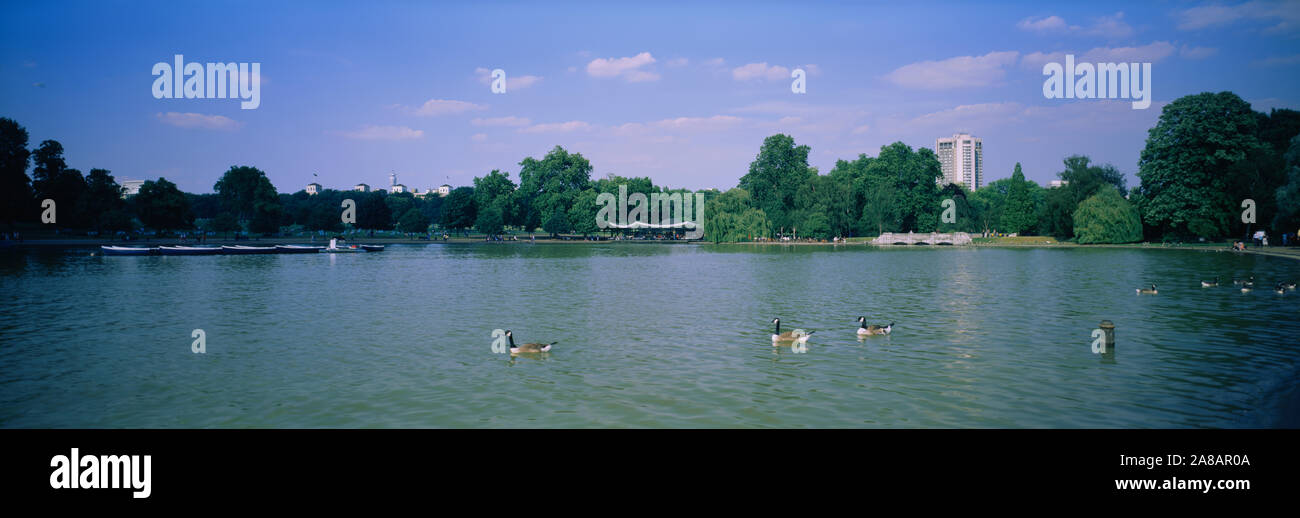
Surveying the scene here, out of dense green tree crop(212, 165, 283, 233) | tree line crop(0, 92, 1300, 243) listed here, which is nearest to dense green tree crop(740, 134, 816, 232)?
tree line crop(0, 92, 1300, 243)

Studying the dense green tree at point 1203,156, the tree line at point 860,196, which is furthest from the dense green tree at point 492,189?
the dense green tree at point 1203,156

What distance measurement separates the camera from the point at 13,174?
8869cm

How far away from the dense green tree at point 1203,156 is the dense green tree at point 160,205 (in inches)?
4822

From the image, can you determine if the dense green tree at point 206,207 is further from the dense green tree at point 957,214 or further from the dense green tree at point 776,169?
the dense green tree at point 957,214

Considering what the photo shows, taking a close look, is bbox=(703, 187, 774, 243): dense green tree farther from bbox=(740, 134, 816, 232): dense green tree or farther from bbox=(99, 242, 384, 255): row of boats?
bbox=(99, 242, 384, 255): row of boats

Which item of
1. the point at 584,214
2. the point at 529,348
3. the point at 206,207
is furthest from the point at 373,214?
the point at 529,348

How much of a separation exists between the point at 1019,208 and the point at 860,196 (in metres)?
22.7

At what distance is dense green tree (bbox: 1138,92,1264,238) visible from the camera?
228 feet

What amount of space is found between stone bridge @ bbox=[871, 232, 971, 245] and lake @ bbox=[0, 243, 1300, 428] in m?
70.9

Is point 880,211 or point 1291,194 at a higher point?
point 880,211

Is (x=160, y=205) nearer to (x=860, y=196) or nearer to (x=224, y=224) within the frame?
(x=224, y=224)

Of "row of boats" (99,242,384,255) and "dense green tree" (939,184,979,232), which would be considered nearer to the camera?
"row of boats" (99,242,384,255)
